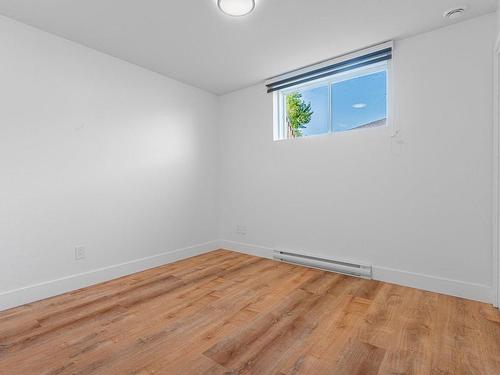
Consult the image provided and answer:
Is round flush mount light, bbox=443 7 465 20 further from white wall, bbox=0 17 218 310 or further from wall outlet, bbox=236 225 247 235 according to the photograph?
wall outlet, bbox=236 225 247 235

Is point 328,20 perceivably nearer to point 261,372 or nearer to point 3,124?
point 261,372

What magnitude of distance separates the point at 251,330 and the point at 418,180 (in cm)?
203

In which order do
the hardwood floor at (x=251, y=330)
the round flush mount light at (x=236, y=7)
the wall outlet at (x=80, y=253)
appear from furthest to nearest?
1. the wall outlet at (x=80, y=253)
2. the round flush mount light at (x=236, y=7)
3. the hardwood floor at (x=251, y=330)

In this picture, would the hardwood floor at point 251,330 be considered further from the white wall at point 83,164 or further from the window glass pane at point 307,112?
the window glass pane at point 307,112

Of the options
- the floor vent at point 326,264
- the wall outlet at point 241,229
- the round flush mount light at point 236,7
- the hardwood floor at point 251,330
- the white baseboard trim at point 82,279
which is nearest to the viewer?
the hardwood floor at point 251,330

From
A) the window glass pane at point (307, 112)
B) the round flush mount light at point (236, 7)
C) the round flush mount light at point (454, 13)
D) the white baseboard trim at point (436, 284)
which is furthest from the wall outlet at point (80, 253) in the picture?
the round flush mount light at point (454, 13)

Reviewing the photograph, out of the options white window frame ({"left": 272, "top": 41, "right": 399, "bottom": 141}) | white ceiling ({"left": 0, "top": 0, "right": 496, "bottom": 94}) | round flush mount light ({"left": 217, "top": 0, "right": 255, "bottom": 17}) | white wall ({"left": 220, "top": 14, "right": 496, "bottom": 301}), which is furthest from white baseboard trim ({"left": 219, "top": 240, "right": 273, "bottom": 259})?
round flush mount light ({"left": 217, "top": 0, "right": 255, "bottom": 17})

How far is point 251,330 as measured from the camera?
176 centimetres

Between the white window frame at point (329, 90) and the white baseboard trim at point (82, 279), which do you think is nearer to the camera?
the white baseboard trim at point (82, 279)

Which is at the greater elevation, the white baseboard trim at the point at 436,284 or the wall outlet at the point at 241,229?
the wall outlet at the point at 241,229

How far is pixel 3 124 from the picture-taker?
2.10 metres

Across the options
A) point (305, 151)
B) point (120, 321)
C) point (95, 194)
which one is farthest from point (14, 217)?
Result: point (305, 151)

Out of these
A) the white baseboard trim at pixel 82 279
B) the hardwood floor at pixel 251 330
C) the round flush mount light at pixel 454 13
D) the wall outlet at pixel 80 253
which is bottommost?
the hardwood floor at pixel 251 330

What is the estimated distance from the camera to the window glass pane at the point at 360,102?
275cm
